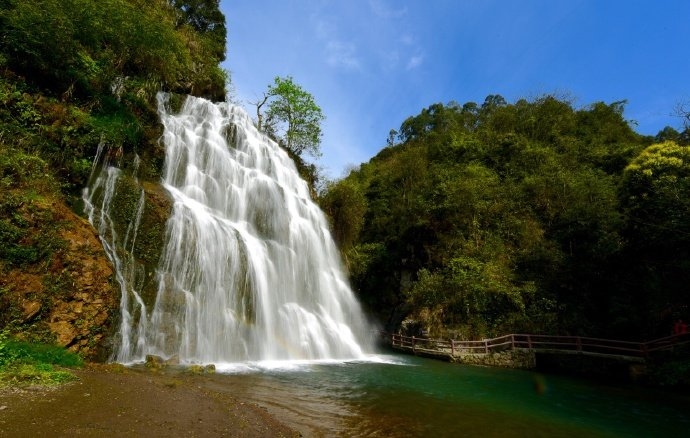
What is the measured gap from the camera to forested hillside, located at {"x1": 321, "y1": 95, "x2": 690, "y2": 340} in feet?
57.7

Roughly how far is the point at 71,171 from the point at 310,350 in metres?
11.4

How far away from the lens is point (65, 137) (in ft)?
44.1

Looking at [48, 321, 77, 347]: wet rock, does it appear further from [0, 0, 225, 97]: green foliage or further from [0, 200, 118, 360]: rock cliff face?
[0, 0, 225, 97]: green foliage

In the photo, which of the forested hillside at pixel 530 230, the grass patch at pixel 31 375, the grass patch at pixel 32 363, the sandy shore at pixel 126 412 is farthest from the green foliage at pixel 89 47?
the forested hillside at pixel 530 230

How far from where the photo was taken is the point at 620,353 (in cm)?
1755

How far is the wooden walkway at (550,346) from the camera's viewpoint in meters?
15.6

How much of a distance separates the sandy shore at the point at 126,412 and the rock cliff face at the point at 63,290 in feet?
7.00

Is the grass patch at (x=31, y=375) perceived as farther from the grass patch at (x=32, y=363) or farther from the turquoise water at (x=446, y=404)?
the turquoise water at (x=446, y=404)

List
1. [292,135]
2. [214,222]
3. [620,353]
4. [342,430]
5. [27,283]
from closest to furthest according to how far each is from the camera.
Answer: [342,430]
[27,283]
[214,222]
[620,353]
[292,135]

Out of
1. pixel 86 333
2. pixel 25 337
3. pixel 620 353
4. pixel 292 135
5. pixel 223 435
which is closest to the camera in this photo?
pixel 223 435

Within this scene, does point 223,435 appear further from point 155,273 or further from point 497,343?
point 497,343

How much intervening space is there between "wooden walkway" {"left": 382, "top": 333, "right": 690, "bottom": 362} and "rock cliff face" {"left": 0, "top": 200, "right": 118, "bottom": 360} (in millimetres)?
16205

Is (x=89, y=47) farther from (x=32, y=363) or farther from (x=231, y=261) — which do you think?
(x=32, y=363)

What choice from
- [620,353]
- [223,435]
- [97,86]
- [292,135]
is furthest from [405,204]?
[223,435]
